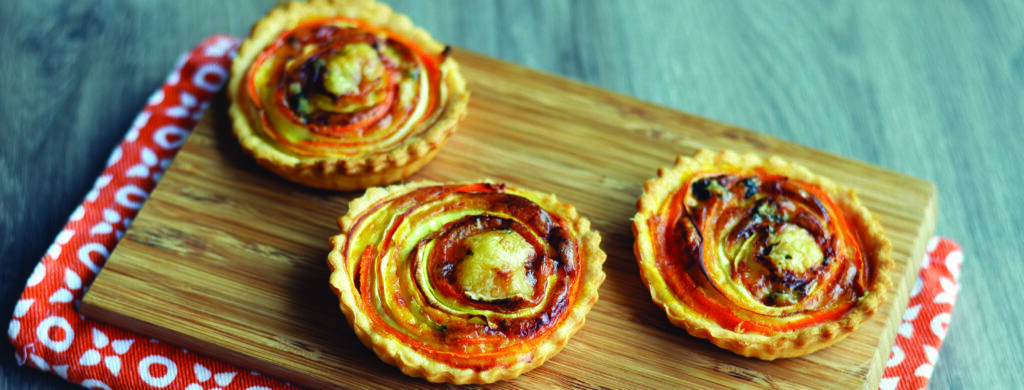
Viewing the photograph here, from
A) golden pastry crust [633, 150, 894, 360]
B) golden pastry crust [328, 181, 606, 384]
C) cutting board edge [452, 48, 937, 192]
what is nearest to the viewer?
golden pastry crust [328, 181, 606, 384]

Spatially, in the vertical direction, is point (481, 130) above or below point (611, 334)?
above

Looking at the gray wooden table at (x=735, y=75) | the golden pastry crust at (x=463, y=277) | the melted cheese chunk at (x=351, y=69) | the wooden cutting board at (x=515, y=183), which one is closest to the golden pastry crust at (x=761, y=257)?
the wooden cutting board at (x=515, y=183)

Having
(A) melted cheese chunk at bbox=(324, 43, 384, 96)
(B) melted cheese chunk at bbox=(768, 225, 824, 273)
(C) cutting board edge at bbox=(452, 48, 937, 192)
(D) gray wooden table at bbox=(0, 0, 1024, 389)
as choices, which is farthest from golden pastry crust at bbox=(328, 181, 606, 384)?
(D) gray wooden table at bbox=(0, 0, 1024, 389)

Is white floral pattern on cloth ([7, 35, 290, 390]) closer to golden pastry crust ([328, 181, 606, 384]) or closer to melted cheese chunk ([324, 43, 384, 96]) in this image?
golden pastry crust ([328, 181, 606, 384])

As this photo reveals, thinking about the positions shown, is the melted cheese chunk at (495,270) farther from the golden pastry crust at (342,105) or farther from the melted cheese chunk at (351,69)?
the melted cheese chunk at (351,69)

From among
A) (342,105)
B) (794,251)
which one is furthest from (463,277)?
(794,251)

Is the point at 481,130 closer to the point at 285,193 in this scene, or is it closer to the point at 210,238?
the point at 285,193

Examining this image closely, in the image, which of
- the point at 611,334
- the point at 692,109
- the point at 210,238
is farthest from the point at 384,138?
the point at 692,109
